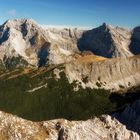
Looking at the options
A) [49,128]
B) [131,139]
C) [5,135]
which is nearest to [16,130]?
[5,135]

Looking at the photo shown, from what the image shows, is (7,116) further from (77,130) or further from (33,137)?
(77,130)

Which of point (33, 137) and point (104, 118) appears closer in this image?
point (33, 137)

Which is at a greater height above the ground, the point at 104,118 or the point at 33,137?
the point at 104,118

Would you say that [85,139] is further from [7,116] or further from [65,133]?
[7,116]

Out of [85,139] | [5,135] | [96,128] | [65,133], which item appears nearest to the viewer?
[5,135]

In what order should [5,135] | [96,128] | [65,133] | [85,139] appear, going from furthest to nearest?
[96,128] < [85,139] < [65,133] < [5,135]

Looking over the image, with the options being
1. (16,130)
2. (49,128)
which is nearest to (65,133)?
(49,128)
